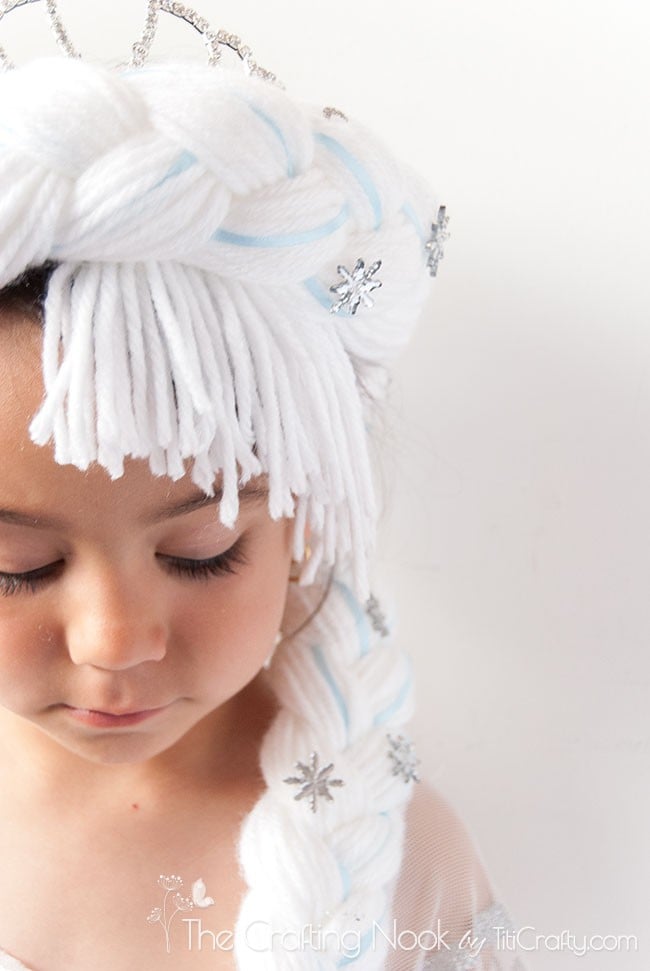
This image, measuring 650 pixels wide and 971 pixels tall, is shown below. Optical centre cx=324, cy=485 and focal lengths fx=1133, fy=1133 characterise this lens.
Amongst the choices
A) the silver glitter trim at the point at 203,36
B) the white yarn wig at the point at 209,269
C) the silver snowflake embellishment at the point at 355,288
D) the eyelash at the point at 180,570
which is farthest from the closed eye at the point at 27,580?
the silver glitter trim at the point at 203,36

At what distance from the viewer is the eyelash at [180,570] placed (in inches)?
32.9

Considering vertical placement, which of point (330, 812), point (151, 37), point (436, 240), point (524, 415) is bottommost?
point (330, 812)

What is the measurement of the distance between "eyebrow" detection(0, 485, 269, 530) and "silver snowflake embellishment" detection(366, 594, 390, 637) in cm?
31

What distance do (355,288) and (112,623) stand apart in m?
0.31

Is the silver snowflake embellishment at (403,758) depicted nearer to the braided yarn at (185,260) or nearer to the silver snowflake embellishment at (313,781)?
the silver snowflake embellishment at (313,781)

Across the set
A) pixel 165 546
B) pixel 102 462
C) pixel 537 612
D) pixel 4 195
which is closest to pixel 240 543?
pixel 165 546

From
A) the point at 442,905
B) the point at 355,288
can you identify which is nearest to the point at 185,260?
the point at 355,288

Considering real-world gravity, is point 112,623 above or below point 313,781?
above

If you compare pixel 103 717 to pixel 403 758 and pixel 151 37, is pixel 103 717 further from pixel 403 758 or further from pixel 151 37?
pixel 151 37

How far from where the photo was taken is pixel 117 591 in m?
0.82

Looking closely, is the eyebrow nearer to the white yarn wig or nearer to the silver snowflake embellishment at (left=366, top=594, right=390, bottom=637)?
the white yarn wig

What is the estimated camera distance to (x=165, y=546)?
0.85 metres

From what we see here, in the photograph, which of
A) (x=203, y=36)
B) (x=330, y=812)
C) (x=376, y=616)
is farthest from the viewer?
(x=376, y=616)

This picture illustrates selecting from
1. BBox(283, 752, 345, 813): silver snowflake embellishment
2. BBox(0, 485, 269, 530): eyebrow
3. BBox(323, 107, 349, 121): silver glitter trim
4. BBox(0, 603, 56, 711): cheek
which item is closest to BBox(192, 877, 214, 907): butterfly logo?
BBox(283, 752, 345, 813): silver snowflake embellishment
